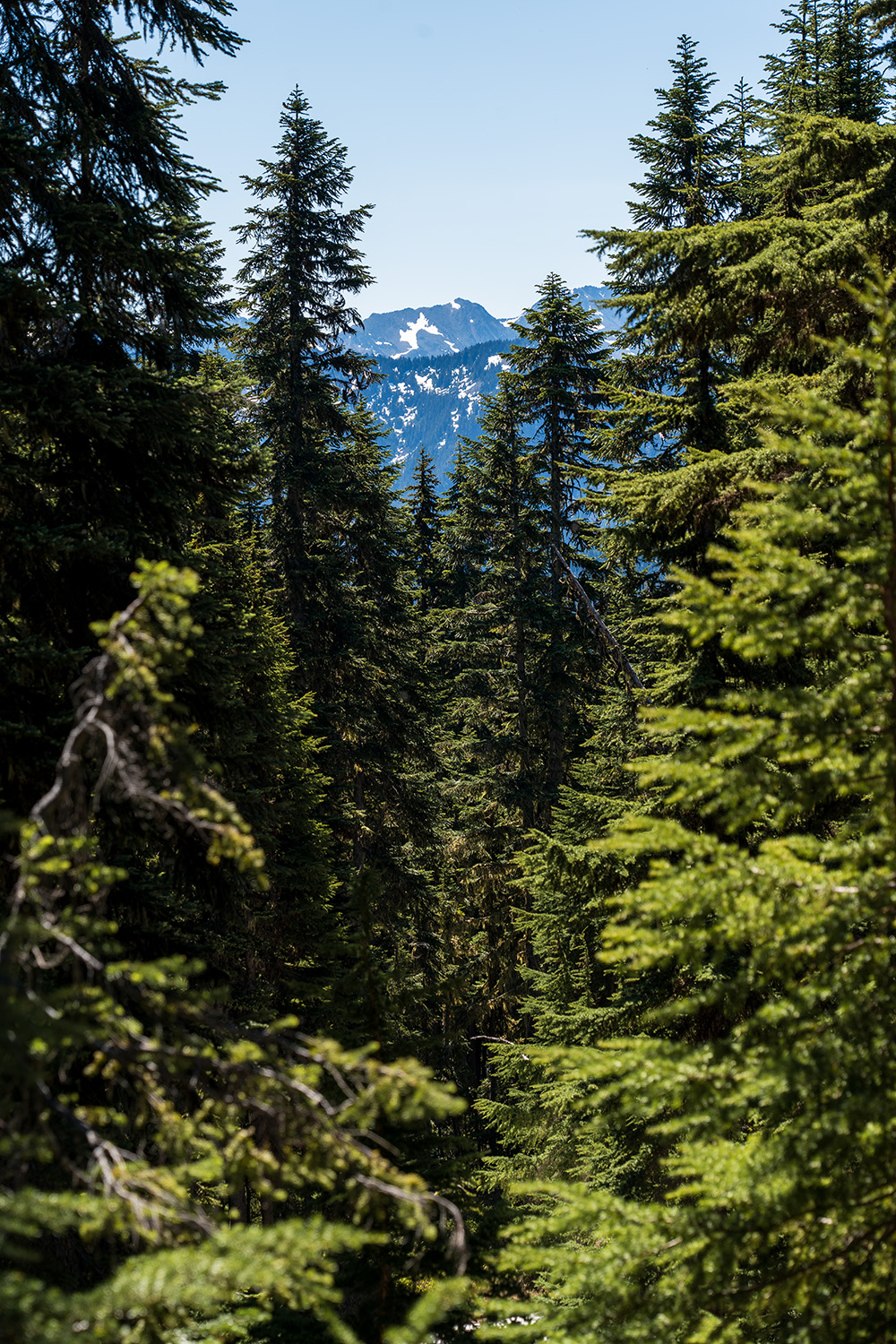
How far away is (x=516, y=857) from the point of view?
37.4 ft

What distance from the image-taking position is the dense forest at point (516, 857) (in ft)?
11.0

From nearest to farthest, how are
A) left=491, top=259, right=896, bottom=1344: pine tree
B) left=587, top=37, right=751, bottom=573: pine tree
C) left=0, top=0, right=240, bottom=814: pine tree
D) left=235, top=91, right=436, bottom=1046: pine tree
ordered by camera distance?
left=491, top=259, right=896, bottom=1344: pine tree → left=0, top=0, right=240, bottom=814: pine tree → left=587, top=37, right=751, bottom=573: pine tree → left=235, top=91, right=436, bottom=1046: pine tree

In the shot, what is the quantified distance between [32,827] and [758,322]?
9608mm

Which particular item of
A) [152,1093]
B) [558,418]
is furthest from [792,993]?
[558,418]

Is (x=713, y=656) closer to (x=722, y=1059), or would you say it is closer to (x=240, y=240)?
(x=722, y=1059)

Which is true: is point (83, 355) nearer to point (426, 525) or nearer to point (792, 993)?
point (792, 993)

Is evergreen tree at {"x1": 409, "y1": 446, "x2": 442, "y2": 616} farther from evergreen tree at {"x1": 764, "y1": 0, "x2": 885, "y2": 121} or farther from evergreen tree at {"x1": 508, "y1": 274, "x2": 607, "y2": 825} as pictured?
evergreen tree at {"x1": 764, "y1": 0, "x2": 885, "y2": 121}

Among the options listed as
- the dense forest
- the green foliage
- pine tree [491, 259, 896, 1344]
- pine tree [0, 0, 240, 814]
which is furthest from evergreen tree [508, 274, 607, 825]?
the green foliage

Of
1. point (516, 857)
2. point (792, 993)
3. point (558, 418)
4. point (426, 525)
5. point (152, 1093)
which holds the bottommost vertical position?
point (516, 857)

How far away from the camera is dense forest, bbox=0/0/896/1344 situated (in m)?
3.36

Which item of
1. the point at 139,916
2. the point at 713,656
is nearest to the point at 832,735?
the point at 713,656

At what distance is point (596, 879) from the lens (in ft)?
31.6

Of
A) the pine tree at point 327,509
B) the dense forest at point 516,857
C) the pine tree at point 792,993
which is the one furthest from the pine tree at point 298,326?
the pine tree at point 792,993

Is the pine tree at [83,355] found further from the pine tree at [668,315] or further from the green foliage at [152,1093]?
the pine tree at [668,315]
